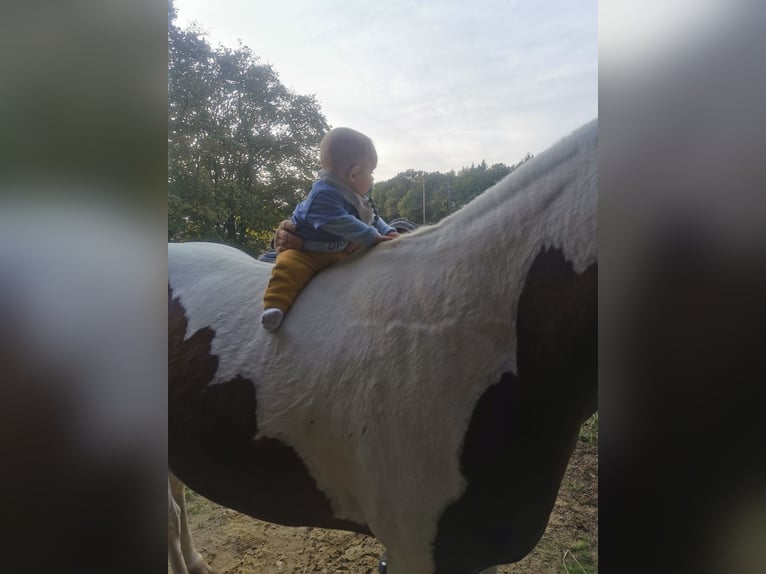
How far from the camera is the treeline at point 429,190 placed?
1.02 m

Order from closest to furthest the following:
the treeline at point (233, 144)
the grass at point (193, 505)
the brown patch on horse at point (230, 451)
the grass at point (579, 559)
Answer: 1. the brown patch on horse at point (230, 451)
2. the grass at point (579, 559)
3. the treeline at point (233, 144)
4. the grass at point (193, 505)

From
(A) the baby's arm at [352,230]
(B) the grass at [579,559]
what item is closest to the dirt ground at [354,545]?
(B) the grass at [579,559]

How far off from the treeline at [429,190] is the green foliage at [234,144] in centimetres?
54

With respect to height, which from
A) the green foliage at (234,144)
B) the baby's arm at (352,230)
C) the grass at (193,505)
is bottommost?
the grass at (193,505)

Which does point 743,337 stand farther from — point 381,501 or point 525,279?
point 381,501

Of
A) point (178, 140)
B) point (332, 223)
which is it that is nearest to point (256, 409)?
point (332, 223)

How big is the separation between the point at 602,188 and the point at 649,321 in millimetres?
84

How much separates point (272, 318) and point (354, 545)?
3.83 feet

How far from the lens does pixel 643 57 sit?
0.23 meters

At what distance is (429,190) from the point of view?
121 cm

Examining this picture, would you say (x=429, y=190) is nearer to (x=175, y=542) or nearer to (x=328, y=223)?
(x=328, y=223)

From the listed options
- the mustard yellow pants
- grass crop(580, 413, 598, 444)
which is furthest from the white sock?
grass crop(580, 413, 598, 444)

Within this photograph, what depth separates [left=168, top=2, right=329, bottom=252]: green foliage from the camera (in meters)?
1.51

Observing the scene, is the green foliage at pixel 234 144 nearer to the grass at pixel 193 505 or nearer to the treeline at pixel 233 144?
the treeline at pixel 233 144
